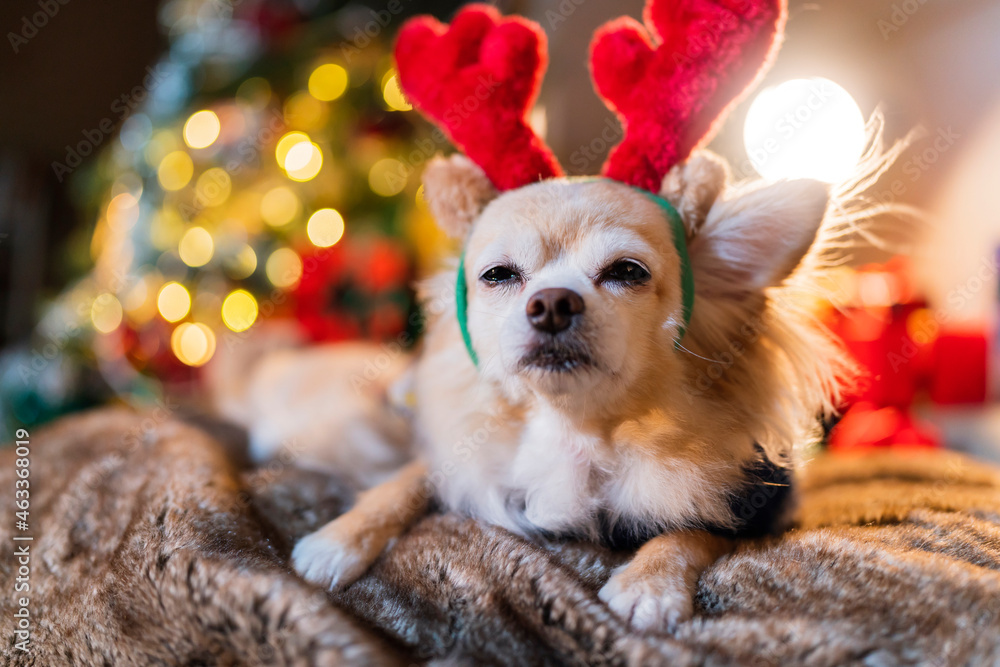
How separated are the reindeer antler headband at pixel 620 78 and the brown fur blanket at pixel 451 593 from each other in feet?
1.29

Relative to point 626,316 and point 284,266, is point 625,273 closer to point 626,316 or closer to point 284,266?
point 626,316

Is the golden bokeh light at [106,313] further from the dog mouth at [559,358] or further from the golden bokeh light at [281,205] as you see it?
the dog mouth at [559,358]

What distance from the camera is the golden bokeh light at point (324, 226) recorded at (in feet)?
8.02

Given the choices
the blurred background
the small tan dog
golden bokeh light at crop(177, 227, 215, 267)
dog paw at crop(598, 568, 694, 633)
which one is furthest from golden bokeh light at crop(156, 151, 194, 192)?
dog paw at crop(598, 568, 694, 633)

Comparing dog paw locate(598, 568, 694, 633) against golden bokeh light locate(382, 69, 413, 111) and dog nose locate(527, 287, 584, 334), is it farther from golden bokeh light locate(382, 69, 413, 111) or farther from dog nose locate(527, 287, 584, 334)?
golden bokeh light locate(382, 69, 413, 111)

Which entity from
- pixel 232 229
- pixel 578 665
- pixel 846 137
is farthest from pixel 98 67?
pixel 578 665

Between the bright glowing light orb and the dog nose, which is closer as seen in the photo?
the dog nose

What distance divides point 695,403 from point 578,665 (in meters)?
0.42

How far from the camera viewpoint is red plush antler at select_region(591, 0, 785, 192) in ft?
3.06

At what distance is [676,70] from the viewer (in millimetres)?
963

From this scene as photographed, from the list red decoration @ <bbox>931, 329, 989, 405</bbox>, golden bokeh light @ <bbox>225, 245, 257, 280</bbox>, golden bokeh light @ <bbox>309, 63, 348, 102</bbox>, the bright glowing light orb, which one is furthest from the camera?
golden bokeh light @ <bbox>225, 245, 257, 280</bbox>

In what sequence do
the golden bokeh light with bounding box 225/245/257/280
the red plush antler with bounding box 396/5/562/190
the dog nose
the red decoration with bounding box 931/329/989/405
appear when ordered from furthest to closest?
the golden bokeh light with bounding box 225/245/257/280 < the red decoration with bounding box 931/329/989/405 < the red plush antler with bounding box 396/5/562/190 < the dog nose

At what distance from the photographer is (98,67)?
4191 mm

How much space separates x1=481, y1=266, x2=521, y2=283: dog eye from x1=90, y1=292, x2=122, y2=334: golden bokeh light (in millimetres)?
2639
